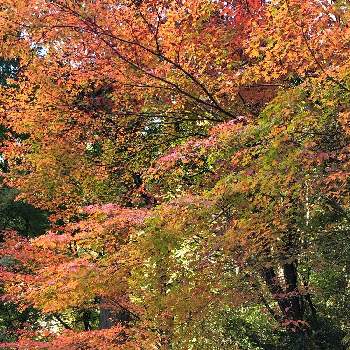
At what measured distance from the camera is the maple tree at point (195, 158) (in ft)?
17.0

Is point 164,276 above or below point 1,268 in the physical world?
below

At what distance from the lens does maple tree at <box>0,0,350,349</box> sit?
Result: 519 cm

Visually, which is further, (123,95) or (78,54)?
(123,95)

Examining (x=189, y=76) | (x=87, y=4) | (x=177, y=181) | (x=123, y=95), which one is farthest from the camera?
(x=177, y=181)

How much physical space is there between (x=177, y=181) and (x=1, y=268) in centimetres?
489

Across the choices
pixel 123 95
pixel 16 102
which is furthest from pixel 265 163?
pixel 16 102

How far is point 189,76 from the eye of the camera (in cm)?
667

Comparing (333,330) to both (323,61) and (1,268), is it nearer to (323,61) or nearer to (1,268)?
(323,61)

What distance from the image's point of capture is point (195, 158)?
7008 mm

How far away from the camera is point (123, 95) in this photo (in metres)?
8.12

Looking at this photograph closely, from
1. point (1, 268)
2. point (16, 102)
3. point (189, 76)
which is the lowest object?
point (1, 268)

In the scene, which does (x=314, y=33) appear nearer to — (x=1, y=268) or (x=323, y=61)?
(x=323, y=61)

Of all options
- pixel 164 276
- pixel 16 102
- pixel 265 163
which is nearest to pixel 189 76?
pixel 265 163

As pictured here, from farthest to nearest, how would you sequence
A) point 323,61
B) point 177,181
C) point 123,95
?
point 177,181 < point 123,95 < point 323,61
